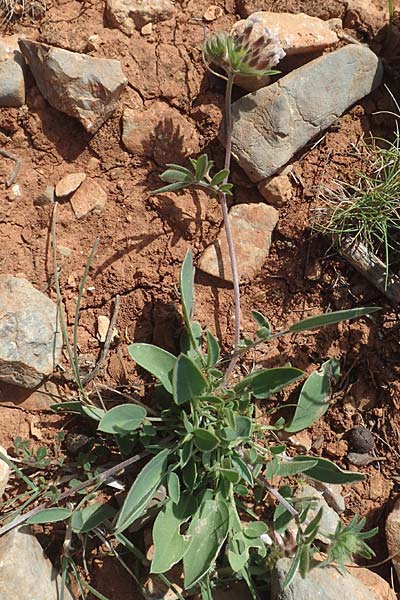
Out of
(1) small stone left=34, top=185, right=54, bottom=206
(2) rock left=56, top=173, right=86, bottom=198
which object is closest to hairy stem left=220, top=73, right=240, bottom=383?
(2) rock left=56, top=173, right=86, bottom=198

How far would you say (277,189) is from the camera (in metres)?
3.29

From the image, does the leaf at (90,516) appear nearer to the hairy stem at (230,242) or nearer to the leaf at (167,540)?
the leaf at (167,540)

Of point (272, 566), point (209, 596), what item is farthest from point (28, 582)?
point (272, 566)

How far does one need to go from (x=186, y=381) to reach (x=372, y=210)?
130cm

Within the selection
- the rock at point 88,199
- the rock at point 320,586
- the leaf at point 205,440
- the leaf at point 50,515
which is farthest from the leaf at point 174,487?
the rock at point 88,199

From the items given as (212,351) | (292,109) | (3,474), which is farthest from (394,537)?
(292,109)

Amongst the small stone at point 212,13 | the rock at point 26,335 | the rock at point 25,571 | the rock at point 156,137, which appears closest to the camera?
the rock at point 25,571

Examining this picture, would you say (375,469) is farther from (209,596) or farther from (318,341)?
(209,596)

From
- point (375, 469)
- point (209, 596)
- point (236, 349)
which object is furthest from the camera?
point (375, 469)

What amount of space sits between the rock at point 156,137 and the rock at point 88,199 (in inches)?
10.2

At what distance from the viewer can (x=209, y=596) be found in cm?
276

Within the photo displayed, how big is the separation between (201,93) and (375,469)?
6.58 ft

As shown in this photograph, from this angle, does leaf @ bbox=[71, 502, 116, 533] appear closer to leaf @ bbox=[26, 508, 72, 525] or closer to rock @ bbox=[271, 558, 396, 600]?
leaf @ bbox=[26, 508, 72, 525]

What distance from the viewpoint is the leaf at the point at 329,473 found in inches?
111
